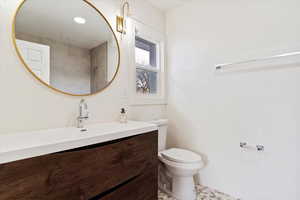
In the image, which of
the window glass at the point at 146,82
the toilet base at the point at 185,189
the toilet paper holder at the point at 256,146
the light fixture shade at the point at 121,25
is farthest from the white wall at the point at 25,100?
the toilet paper holder at the point at 256,146

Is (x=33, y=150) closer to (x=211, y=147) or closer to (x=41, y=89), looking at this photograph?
(x=41, y=89)

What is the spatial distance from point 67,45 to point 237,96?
1.69 metres

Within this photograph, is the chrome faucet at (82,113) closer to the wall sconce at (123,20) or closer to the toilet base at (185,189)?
the wall sconce at (123,20)

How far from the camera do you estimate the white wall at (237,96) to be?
1291 mm

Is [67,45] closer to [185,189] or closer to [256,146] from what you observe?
[185,189]

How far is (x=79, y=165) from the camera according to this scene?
0.80 meters

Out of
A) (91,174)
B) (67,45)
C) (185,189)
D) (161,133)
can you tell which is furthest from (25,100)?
(185,189)

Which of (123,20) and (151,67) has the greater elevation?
(123,20)

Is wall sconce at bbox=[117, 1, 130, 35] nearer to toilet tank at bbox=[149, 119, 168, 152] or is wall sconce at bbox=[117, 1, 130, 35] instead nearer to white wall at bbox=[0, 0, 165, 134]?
white wall at bbox=[0, 0, 165, 134]

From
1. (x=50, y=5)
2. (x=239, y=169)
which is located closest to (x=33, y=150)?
(x=50, y=5)

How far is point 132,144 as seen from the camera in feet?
3.47

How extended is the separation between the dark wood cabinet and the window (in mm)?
856

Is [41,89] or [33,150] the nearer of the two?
[33,150]

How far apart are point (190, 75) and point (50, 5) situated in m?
1.54
